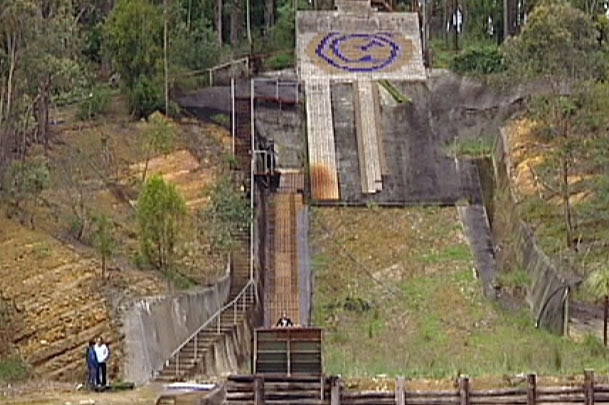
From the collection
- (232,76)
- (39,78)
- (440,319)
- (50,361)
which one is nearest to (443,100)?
(232,76)

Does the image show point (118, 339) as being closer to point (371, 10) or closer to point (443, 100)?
point (443, 100)

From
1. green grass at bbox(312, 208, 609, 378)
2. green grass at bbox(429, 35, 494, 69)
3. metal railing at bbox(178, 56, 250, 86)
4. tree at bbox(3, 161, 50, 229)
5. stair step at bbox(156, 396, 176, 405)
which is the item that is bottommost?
green grass at bbox(312, 208, 609, 378)

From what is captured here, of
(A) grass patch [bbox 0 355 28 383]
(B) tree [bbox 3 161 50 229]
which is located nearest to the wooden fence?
(A) grass patch [bbox 0 355 28 383]

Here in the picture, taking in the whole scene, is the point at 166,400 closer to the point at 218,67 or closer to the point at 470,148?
the point at 470,148

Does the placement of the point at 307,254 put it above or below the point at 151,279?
below

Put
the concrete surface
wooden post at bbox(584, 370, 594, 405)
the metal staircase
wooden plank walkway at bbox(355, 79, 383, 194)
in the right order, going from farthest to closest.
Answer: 1. wooden plank walkway at bbox(355, 79, 383, 194)
2. the concrete surface
3. the metal staircase
4. wooden post at bbox(584, 370, 594, 405)

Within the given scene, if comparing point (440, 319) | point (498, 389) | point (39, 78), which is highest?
point (39, 78)

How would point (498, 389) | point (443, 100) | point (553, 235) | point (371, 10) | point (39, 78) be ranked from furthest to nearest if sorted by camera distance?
point (371, 10) → point (443, 100) → point (553, 235) → point (39, 78) → point (498, 389)

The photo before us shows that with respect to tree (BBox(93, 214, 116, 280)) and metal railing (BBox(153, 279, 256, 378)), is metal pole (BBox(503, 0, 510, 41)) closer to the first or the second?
metal railing (BBox(153, 279, 256, 378))
